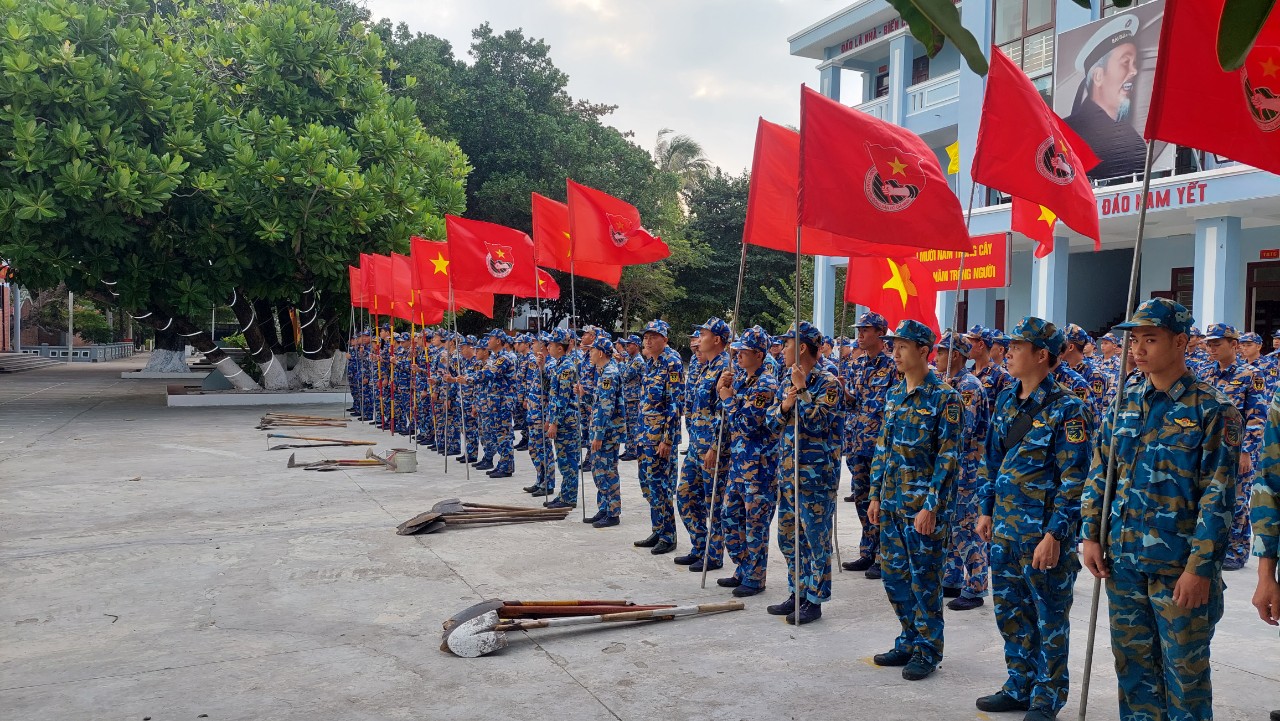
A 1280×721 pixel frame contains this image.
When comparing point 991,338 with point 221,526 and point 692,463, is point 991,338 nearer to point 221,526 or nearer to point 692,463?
point 692,463

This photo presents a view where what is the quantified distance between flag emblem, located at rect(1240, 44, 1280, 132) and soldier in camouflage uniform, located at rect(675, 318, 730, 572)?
3590mm

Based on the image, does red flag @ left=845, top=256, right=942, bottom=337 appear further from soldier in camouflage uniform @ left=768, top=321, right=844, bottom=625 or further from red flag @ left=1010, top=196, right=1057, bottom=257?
soldier in camouflage uniform @ left=768, top=321, right=844, bottom=625

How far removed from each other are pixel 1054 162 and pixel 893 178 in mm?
953

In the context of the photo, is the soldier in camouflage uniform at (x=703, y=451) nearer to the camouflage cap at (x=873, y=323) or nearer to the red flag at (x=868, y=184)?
the camouflage cap at (x=873, y=323)

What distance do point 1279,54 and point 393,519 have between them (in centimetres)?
750

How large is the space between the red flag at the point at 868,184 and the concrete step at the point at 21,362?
1507 inches

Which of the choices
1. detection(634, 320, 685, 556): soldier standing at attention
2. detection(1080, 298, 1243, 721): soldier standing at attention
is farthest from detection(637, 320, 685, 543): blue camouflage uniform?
detection(1080, 298, 1243, 721): soldier standing at attention

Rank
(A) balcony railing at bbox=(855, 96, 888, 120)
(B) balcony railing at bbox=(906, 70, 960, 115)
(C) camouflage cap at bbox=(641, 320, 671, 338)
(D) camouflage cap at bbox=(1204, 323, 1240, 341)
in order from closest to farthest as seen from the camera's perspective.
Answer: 1. (D) camouflage cap at bbox=(1204, 323, 1240, 341)
2. (C) camouflage cap at bbox=(641, 320, 671, 338)
3. (B) balcony railing at bbox=(906, 70, 960, 115)
4. (A) balcony railing at bbox=(855, 96, 888, 120)

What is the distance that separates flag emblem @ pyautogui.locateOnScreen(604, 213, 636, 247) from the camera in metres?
9.16

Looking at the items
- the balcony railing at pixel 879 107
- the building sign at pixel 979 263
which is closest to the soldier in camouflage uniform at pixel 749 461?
the building sign at pixel 979 263

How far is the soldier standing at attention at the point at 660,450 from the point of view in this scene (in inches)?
288

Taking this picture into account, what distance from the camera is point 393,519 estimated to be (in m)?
8.65

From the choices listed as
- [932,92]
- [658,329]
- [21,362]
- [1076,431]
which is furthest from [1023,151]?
[21,362]

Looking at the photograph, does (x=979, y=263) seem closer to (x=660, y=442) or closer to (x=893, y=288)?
(x=893, y=288)
